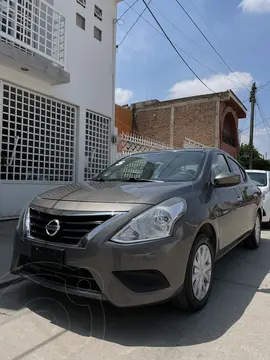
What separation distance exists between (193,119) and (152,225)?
20.9 metres

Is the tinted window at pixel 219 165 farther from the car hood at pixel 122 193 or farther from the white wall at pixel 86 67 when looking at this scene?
the white wall at pixel 86 67

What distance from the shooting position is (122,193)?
10.4 ft

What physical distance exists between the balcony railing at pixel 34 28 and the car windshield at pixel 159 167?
4066 millimetres

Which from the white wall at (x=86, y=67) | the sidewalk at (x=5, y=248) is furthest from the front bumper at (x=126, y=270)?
the white wall at (x=86, y=67)

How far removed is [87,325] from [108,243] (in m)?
0.80

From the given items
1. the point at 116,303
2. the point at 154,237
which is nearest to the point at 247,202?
the point at 154,237

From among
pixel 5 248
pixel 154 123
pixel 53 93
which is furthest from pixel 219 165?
pixel 154 123

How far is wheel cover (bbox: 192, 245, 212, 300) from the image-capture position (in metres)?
3.14

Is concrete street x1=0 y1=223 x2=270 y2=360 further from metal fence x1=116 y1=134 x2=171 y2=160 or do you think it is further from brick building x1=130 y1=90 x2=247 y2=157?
brick building x1=130 y1=90 x2=247 y2=157

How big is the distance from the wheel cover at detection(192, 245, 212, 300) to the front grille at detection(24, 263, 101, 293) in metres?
0.95

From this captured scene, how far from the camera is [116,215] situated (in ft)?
9.17

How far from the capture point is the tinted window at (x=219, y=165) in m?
4.14

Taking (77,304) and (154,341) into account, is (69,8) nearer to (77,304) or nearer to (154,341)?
(77,304)

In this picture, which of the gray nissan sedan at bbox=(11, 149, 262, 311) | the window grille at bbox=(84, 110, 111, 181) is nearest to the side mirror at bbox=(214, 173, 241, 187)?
the gray nissan sedan at bbox=(11, 149, 262, 311)
